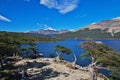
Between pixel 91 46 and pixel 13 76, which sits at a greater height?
pixel 91 46

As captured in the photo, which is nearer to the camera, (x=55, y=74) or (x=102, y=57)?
(x=102, y=57)

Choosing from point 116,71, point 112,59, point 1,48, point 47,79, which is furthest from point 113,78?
point 1,48

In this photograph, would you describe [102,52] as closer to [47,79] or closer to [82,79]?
[82,79]

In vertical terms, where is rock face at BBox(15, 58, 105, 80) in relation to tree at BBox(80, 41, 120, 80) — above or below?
below

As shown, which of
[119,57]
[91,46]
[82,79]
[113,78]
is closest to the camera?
[119,57]

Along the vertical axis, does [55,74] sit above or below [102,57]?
below

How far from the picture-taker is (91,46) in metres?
43.0

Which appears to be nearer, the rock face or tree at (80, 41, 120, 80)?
tree at (80, 41, 120, 80)

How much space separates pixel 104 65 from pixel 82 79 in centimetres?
887

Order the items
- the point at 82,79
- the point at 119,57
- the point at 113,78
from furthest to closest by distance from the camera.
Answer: the point at 82,79 → the point at 113,78 → the point at 119,57

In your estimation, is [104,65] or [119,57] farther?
[104,65]

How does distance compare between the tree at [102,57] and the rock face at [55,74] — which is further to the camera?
the rock face at [55,74]

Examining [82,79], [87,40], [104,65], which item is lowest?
[82,79]

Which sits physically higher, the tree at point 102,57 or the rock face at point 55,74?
the tree at point 102,57
